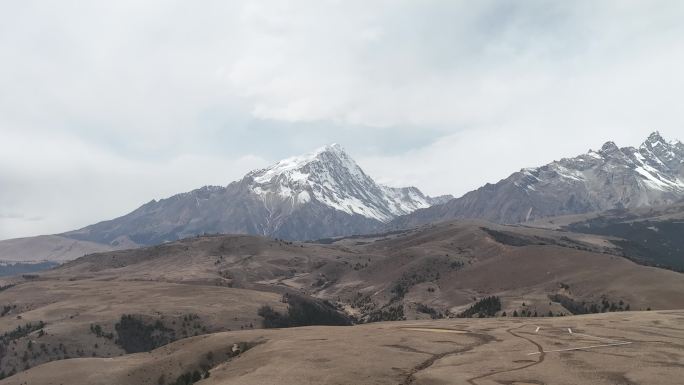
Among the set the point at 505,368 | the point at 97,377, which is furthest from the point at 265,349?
the point at 505,368

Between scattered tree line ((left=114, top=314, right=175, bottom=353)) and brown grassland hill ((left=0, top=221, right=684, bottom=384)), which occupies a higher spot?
brown grassland hill ((left=0, top=221, right=684, bottom=384))

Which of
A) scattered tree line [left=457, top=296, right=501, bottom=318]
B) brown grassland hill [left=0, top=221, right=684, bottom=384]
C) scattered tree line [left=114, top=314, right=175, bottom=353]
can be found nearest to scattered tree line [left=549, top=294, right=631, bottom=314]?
brown grassland hill [left=0, top=221, right=684, bottom=384]

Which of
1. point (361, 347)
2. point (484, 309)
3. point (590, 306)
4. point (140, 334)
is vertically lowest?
point (484, 309)

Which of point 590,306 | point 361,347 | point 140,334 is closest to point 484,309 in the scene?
point 590,306

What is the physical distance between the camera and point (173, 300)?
190m

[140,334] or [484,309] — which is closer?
[140,334]

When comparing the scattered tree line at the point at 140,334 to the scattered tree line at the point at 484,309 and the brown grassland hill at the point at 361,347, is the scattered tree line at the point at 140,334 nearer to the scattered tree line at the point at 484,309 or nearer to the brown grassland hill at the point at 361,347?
the brown grassland hill at the point at 361,347

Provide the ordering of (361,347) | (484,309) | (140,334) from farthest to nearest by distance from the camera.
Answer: (484,309)
(140,334)
(361,347)

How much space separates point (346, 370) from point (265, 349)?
75.4 ft

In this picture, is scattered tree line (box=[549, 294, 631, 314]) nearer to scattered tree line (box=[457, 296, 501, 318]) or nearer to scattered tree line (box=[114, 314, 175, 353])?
scattered tree line (box=[457, 296, 501, 318])

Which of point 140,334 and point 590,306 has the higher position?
point 140,334

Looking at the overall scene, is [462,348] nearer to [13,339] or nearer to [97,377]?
[97,377]

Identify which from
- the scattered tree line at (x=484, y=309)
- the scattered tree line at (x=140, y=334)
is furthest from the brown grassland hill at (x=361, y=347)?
the scattered tree line at (x=484, y=309)

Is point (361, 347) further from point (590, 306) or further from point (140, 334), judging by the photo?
point (590, 306)
